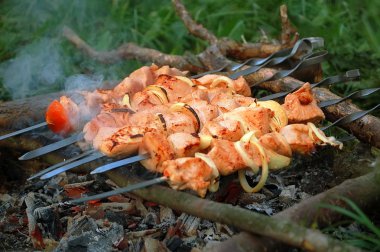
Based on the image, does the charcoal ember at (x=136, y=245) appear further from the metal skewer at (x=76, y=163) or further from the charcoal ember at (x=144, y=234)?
the metal skewer at (x=76, y=163)

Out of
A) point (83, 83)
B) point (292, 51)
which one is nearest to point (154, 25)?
point (83, 83)

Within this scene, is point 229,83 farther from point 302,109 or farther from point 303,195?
point 303,195

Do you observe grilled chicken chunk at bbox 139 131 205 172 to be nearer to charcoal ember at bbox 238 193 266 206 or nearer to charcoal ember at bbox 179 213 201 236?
charcoal ember at bbox 179 213 201 236

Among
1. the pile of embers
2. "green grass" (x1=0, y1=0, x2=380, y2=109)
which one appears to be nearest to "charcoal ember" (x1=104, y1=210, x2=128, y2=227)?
the pile of embers

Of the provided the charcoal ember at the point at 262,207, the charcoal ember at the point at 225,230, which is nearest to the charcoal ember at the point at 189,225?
the charcoal ember at the point at 225,230

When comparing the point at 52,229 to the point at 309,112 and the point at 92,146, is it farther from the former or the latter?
the point at 309,112

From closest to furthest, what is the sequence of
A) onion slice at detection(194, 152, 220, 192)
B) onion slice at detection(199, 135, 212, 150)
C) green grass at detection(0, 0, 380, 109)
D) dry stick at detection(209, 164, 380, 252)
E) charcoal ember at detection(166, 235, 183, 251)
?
1. dry stick at detection(209, 164, 380, 252)
2. onion slice at detection(194, 152, 220, 192)
3. onion slice at detection(199, 135, 212, 150)
4. charcoal ember at detection(166, 235, 183, 251)
5. green grass at detection(0, 0, 380, 109)
